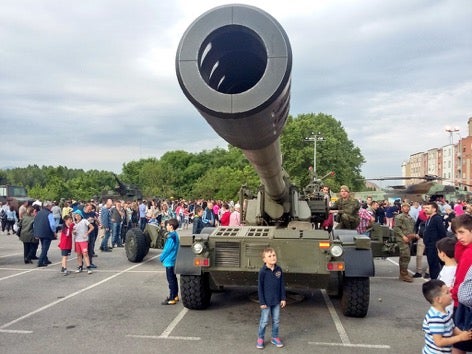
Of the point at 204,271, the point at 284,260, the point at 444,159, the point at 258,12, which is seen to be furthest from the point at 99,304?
the point at 444,159

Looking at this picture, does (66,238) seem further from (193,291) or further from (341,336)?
(341,336)

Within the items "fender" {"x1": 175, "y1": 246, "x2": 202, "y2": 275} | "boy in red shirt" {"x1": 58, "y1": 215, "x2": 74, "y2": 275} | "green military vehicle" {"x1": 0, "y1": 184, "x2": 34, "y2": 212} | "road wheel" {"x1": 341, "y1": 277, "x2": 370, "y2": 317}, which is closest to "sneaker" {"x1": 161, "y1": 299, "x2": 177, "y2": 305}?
"fender" {"x1": 175, "y1": 246, "x2": 202, "y2": 275}

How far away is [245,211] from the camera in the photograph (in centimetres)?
757

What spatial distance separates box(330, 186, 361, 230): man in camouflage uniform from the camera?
8.80 m

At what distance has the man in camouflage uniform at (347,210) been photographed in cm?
880

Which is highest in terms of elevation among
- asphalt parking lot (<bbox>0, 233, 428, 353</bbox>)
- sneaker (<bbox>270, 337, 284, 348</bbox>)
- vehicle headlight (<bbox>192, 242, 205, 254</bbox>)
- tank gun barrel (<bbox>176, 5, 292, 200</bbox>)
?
tank gun barrel (<bbox>176, 5, 292, 200</bbox>)

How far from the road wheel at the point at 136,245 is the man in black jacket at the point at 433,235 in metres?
6.07

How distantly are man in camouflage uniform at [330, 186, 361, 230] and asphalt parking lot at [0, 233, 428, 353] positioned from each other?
49.1 inches

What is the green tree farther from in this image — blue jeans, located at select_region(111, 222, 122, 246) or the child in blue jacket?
the child in blue jacket

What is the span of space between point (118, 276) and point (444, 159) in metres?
73.5

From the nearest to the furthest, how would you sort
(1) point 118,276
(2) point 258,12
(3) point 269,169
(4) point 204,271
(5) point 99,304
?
(2) point 258,12
(3) point 269,169
(4) point 204,271
(5) point 99,304
(1) point 118,276

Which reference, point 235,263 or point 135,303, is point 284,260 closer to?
point 235,263

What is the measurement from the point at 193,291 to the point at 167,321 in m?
0.56

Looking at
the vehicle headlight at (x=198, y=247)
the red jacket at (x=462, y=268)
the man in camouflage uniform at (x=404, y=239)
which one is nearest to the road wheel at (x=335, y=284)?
the vehicle headlight at (x=198, y=247)
